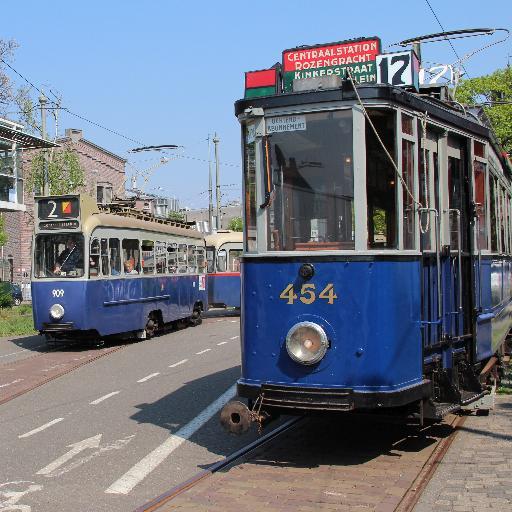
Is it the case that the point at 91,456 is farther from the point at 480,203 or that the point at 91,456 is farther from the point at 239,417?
the point at 480,203

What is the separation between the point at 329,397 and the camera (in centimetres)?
615

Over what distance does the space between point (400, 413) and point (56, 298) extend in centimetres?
1065

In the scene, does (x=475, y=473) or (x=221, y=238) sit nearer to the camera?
(x=475, y=473)

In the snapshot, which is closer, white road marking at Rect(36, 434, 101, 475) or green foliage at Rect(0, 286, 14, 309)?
white road marking at Rect(36, 434, 101, 475)

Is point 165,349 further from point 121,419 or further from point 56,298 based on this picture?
point 121,419

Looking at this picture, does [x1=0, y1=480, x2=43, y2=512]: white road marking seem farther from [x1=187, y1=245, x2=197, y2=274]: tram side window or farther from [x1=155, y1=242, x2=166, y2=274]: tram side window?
[x1=187, y1=245, x2=197, y2=274]: tram side window

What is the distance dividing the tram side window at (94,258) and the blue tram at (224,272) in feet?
30.4

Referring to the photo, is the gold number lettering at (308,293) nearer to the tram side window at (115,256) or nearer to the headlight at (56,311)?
the headlight at (56,311)

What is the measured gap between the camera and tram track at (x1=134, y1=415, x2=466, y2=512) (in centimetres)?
564

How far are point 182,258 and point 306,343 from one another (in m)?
15.3

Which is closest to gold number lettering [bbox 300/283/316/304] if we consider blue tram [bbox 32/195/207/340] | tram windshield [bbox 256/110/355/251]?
tram windshield [bbox 256/110/355/251]

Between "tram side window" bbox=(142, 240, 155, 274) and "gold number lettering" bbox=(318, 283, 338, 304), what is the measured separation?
486 inches

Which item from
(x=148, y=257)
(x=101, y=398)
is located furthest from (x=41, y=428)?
(x=148, y=257)

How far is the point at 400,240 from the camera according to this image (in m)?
6.35
